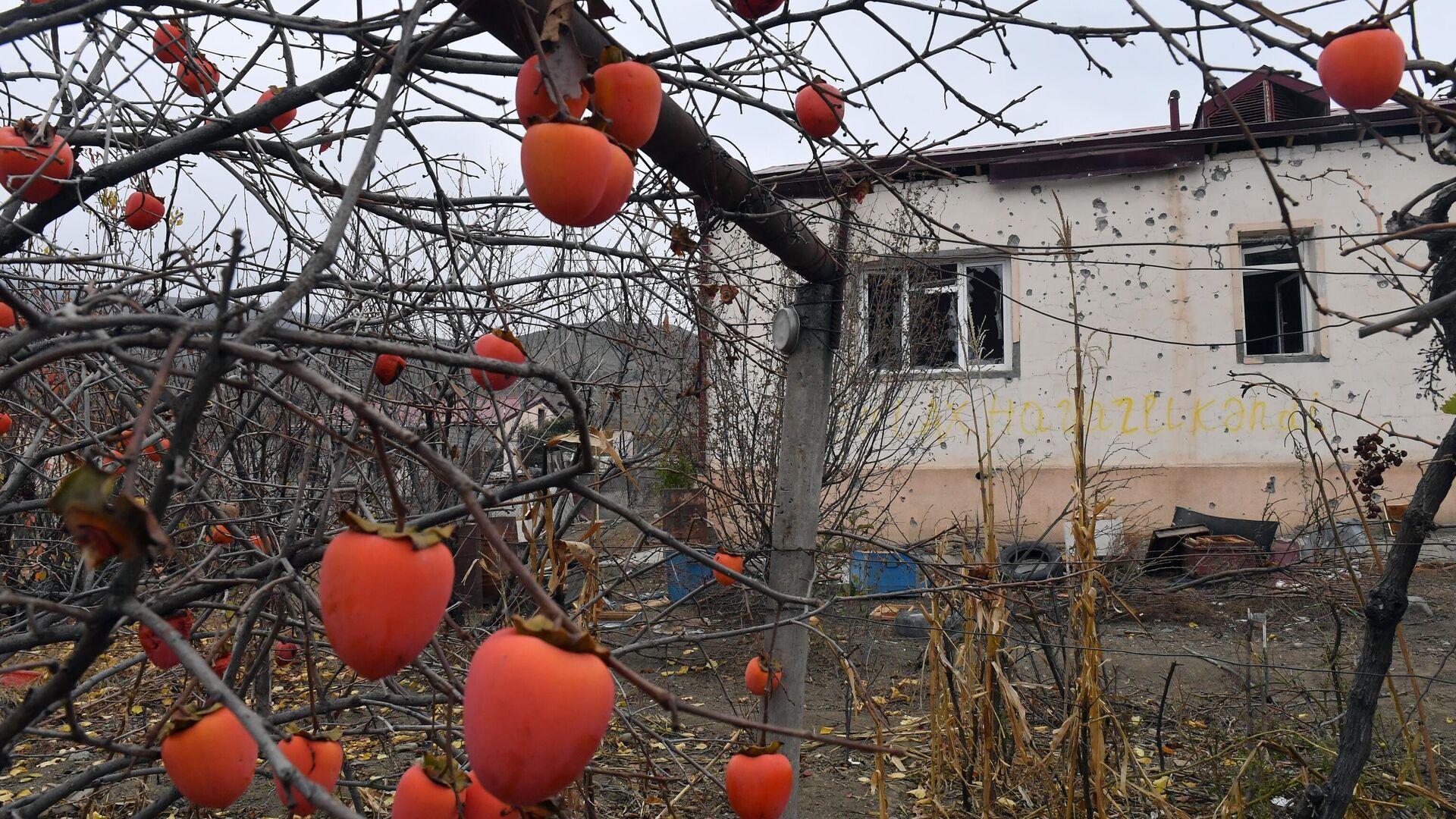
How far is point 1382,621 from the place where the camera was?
6.25ft

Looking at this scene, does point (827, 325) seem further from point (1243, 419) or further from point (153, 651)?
point (1243, 419)

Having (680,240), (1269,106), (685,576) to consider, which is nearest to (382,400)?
(680,240)

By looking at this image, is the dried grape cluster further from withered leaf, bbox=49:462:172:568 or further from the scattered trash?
withered leaf, bbox=49:462:172:568

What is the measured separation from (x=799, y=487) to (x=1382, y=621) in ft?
4.47

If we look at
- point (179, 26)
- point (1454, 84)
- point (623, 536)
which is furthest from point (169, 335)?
point (623, 536)

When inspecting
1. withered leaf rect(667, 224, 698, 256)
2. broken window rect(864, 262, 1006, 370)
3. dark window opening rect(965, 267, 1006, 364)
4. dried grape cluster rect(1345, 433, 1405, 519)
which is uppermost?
dark window opening rect(965, 267, 1006, 364)

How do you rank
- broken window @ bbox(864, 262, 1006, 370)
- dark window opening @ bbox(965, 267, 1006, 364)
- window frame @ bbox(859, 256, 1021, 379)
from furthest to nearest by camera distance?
dark window opening @ bbox(965, 267, 1006, 364), broken window @ bbox(864, 262, 1006, 370), window frame @ bbox(859, 256, 1021, 379)

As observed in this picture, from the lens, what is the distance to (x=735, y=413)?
5277 mm

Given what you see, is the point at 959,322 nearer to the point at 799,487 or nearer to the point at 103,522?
the point at 799,487

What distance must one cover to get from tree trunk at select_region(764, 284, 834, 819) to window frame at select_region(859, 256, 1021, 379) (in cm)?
212

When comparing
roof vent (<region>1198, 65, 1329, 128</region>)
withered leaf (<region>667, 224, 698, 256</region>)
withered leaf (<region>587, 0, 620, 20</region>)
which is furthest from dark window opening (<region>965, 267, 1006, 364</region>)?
withered leaf (<region>587, 0, 620, 20</region>)

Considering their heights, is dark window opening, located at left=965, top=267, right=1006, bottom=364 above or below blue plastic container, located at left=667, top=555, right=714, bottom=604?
above

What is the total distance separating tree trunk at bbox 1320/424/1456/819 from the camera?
1879mm

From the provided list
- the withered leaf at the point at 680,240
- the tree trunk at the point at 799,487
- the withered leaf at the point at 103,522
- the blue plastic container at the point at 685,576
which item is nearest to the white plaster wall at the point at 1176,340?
the blue plastic container at the point at 685,576
